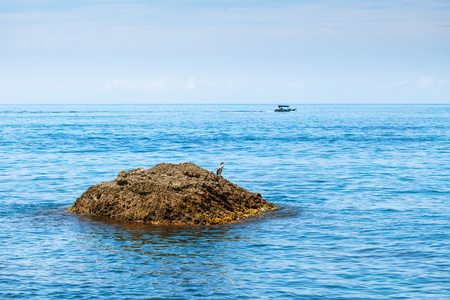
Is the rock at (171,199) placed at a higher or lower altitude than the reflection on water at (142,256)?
higher

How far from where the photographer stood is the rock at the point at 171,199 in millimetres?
17203

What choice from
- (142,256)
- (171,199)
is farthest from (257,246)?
(171,199)

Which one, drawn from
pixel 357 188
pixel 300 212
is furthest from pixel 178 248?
pixel 357 188

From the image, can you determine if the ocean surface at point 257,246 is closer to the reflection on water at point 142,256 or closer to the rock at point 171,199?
the reflection on water at point 142,256

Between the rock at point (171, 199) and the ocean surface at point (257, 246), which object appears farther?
the rock at point (171, 199)

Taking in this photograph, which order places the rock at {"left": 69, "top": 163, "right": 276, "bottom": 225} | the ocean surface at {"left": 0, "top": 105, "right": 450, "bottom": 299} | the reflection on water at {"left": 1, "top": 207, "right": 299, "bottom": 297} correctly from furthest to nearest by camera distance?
the rock at {"left": 69, "top": 163, "right": 276, "bottom": 225}
the reflection on water at {"left": 1, "top": 207, "right": 299, "bottom": 297}
the ocean surface at {"left": 0, "top": 105, "right": 450, "bottom": 299}

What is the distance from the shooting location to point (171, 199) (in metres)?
17.4

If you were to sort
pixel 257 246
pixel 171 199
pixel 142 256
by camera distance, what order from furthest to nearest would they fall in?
pixel 171 199 < pixel 257 246 < pixel 142 256

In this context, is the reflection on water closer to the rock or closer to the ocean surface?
the ocean surface

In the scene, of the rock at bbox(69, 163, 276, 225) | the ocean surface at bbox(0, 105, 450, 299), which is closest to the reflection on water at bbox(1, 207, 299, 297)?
the ocean surface at bbox(0, 105, 450, 299)

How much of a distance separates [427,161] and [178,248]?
2652 centimetres

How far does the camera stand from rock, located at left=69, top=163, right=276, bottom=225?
1720 cm

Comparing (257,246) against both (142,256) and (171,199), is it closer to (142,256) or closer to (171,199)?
(142,256)

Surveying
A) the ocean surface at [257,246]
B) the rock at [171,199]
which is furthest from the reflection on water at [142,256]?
the rock at [171,199]
